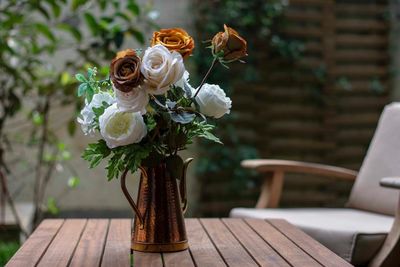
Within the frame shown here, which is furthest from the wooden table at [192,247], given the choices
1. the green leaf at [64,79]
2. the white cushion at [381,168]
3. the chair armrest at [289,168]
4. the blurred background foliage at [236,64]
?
the blurred background foliage at [236,64]

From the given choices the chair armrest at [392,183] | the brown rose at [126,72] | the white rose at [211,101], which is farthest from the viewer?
the chair armrest at [392,183]

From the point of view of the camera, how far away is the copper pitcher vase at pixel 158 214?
161cm

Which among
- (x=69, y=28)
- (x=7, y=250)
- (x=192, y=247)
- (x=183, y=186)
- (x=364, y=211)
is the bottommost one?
(x=7, y=250)

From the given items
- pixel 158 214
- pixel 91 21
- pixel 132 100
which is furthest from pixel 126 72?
pixel 91 21

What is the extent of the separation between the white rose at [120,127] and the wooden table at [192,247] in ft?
0.86

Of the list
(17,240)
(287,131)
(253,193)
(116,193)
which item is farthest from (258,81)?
(17,240)

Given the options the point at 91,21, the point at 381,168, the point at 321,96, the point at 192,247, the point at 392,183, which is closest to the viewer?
the point at 192,247

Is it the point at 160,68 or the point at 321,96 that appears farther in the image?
the point at 321,96

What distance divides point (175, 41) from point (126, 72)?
156 mm

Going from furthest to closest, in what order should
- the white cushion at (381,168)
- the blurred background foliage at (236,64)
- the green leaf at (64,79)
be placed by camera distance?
1. the blurred background foliage at (236,64)
2. the green leaf at (64,79)
3. the white cushion at (381,168)

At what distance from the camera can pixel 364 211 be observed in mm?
2719

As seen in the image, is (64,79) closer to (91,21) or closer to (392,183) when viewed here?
(91,21)

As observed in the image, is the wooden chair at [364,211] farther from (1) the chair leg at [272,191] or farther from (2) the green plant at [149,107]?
(2) the green plant at [149,107]

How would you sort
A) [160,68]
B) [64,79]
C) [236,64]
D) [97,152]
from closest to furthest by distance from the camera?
[160,68], [97,152], [64,79], [236,64]
